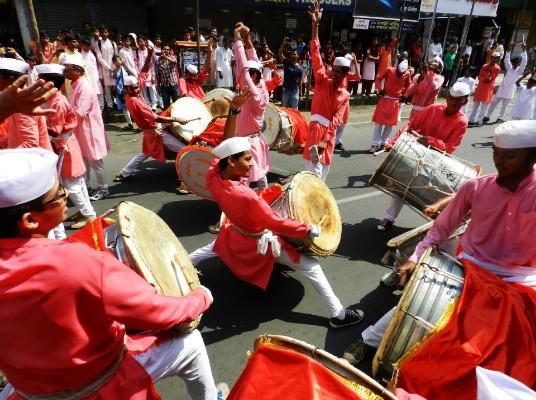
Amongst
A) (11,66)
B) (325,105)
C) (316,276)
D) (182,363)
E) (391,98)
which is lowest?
(316,276)

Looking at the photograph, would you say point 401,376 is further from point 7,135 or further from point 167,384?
point 7,135

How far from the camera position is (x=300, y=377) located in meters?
1.63

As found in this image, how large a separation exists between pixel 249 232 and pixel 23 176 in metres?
2.16

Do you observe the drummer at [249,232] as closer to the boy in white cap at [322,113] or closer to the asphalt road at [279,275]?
the asphalt road at [279,275]

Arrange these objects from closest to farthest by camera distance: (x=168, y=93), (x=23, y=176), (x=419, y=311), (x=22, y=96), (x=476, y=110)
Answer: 1. (x=23, y=176)
2. (x=22, y=96)
3. (x=419, y=311)
4. (x=168, y=93)
5. (x=476, y=110)

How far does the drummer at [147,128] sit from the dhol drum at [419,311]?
14.8ft

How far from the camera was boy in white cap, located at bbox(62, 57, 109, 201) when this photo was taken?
5082mm

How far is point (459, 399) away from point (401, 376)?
1.11 feet

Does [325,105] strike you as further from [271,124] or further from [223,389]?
[223,389]

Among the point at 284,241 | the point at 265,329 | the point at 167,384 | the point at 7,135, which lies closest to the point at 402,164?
the point at 284,241

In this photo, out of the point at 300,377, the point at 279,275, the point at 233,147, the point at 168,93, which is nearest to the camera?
the point at 300,377

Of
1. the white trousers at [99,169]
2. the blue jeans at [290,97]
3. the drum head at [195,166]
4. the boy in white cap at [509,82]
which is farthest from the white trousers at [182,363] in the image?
the boy in white cap at [509,82]

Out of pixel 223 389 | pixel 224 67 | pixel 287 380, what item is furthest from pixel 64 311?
pixel 224 67

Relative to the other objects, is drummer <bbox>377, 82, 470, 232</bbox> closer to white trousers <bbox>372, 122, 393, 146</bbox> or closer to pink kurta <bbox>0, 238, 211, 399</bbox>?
white trousers <bbox>372, 122, 393, 146</bbox>
